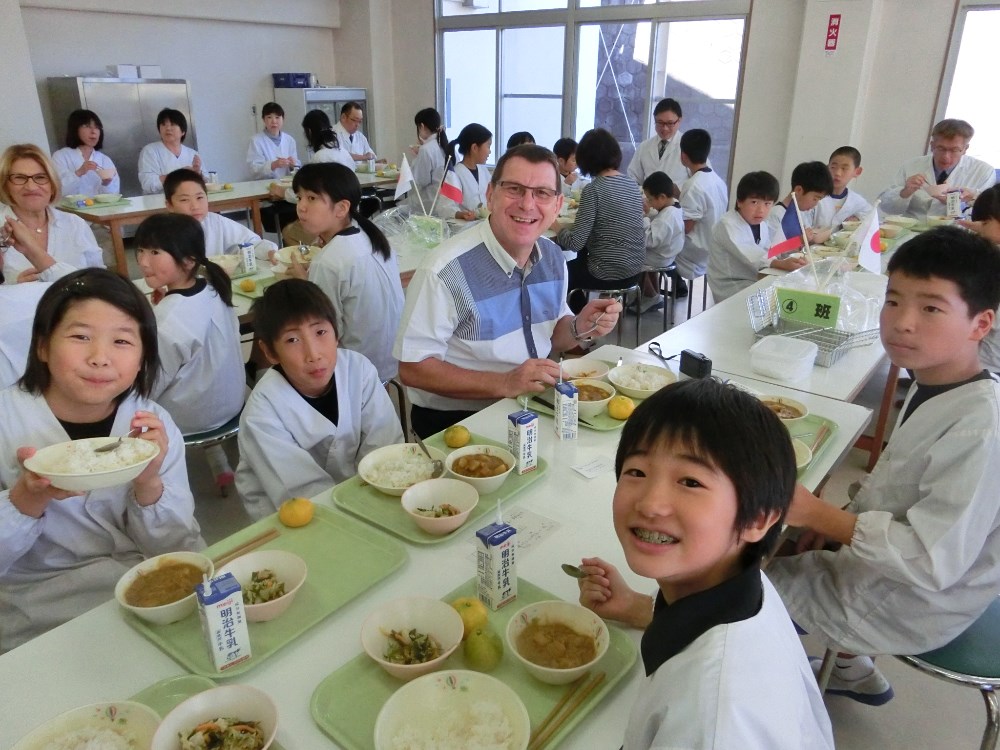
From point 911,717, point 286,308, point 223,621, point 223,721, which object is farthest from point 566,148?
point 223,721

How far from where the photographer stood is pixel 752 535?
37.1 inches

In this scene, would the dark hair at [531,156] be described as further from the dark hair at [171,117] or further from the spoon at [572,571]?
the dark hair at [171,117]

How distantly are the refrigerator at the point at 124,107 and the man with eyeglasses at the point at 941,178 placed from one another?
689 centimetres

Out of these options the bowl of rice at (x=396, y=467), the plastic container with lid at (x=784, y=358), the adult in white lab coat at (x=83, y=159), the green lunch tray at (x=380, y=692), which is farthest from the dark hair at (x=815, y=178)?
the adult in white lab coat at (x=83, y=159)

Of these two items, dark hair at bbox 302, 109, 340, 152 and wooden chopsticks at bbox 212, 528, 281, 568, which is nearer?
wooden chopsticks at bbox 212, 528, 281, 568

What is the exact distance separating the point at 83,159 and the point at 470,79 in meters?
4.65

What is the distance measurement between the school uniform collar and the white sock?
1303 millimetres

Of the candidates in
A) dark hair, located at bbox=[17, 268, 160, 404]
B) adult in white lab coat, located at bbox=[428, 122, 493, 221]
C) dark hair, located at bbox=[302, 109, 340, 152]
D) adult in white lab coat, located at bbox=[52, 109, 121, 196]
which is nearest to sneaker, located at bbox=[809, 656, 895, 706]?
dark hair, located at bbox=[17, 268, 160, 404]

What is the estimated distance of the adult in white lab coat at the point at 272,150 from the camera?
6793mm

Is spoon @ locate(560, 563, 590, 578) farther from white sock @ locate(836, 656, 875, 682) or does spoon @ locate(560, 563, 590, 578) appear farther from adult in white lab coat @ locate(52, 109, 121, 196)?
adult in white lab coat @ locate(52, 109, 121, 196)

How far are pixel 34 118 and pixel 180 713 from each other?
274 inches

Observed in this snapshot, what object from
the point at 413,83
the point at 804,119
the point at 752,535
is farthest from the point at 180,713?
the point at 413,83

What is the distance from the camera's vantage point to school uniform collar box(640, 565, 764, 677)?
88 cm

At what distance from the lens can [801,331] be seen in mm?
2477
